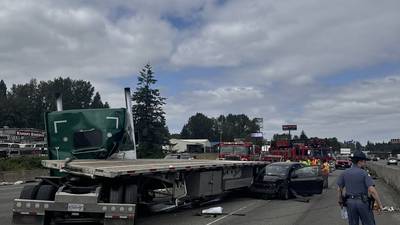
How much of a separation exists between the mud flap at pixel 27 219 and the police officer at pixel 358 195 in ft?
19.8

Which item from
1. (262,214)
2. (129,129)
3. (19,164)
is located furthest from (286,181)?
(19,164)

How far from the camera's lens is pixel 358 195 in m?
8.94

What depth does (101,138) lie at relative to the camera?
1434 cm

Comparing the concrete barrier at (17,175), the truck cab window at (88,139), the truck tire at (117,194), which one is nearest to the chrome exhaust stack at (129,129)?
the truck cab window at (88,139)

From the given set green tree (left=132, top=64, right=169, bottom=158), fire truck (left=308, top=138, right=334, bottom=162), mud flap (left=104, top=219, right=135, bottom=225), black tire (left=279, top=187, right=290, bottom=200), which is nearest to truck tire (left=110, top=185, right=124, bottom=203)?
mud flap (left=104, top=219, right=135, bottom=225)

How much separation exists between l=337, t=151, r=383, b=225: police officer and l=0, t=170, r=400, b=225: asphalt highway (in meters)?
4.55

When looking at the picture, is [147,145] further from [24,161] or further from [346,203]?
[346,203]

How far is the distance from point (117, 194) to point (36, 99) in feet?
539

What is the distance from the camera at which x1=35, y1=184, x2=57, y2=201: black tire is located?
11.7 metres

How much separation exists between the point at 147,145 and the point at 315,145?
34.8 meters

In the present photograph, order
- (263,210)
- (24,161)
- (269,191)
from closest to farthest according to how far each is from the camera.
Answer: (263,210), (269,191), (24,161)

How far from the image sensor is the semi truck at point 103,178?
11336mm

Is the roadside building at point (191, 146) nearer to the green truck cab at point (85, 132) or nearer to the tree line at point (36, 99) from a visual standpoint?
the tree line at point (36, 99)

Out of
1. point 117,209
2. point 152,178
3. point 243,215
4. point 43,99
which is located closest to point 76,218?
point 117,209
